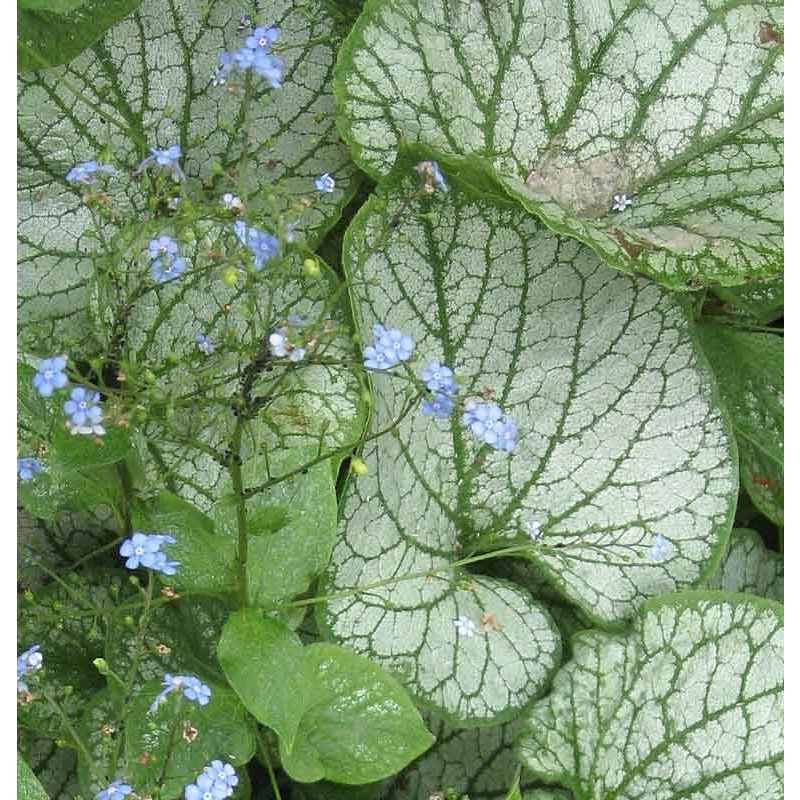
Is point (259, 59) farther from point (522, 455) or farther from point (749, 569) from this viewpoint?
point (749, 569)

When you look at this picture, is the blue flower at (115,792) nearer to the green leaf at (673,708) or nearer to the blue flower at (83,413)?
the blue flower at (83,413)

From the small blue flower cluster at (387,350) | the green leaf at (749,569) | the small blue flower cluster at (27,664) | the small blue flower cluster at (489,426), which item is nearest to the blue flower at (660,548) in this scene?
the green leaf at (749,569)

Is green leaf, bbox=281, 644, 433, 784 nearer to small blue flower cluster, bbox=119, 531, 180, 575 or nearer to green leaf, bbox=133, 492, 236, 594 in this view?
green leaf, bbox=133, 492, 236, 594

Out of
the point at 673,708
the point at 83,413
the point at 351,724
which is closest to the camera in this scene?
the point at 83,413

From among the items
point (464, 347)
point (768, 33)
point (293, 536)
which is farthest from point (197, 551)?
point (768, 33)

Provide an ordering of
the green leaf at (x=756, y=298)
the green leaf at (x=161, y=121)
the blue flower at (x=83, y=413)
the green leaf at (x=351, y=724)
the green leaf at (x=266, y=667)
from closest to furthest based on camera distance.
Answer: the blue flower at (x=83, y=413)
the green leaf at (x=266, y=667)
the green leaf at (x=351, y=724)
the green leaf at (x=161, y=121)
the green leaf at (x=756, y=298)
